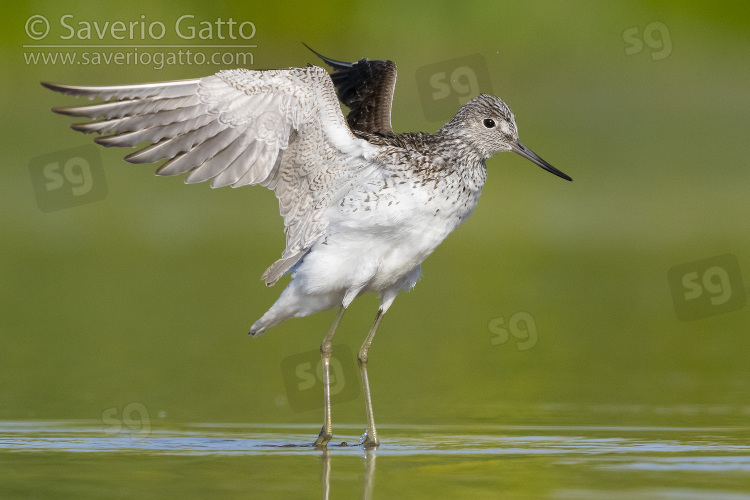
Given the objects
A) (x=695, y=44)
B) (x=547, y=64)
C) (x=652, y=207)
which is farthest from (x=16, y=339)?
(x=695, y=44)

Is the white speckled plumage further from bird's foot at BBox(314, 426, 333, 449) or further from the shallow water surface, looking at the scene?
the shallow water surface

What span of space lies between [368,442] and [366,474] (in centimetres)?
140

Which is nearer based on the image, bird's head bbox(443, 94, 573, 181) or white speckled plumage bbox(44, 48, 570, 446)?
white speckled plumage bbox(44, 48, 570, 446)

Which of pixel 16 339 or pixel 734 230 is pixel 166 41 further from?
pixel 16 339

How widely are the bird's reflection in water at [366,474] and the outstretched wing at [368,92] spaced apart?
12.3 feet

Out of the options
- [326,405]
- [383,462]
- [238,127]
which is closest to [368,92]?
[238,127]

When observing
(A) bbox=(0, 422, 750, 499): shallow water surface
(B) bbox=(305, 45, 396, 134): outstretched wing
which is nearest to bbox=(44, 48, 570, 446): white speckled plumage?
(A) bbox=(0, 422, 750, 499): shallow water surface

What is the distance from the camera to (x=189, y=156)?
1170 centimetres

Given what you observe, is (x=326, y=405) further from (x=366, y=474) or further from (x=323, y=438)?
(x=366, y=474)

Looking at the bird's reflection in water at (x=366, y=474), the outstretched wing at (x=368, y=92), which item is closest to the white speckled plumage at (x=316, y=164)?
the bird's reflection in water at (x=366, y=474)

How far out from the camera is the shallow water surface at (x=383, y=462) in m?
9.19

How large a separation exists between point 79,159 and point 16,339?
1232 centimetres

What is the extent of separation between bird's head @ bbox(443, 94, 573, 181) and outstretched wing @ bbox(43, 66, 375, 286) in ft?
3.64

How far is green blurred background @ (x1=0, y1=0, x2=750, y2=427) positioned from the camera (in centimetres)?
1374
